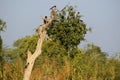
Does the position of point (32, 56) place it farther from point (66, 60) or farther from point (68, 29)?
point (68, 29)

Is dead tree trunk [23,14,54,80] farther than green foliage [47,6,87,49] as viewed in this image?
No

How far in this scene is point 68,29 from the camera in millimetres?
32750

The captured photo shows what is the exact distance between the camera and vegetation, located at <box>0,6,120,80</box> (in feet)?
38.6

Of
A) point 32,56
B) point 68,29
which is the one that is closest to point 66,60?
point 32,56

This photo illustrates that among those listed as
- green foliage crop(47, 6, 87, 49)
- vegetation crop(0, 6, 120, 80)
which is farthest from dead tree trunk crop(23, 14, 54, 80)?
green foliage crop(47, 6, 87, 49)

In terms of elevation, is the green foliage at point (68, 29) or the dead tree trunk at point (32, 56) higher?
the green foliage at point (68, 29)

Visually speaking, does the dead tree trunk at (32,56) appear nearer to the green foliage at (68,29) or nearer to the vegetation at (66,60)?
the vegetation at (66,60)

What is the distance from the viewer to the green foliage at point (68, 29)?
106 ft

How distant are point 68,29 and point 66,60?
2085cm

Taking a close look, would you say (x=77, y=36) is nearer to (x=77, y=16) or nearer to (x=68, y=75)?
(x=77, y=16)

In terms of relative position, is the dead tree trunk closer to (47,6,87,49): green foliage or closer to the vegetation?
the vegetation

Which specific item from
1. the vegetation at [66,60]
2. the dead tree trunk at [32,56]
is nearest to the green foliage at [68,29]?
the vegetation at [66,60]

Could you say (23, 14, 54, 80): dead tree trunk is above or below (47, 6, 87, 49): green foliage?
below

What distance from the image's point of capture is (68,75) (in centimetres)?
1112
